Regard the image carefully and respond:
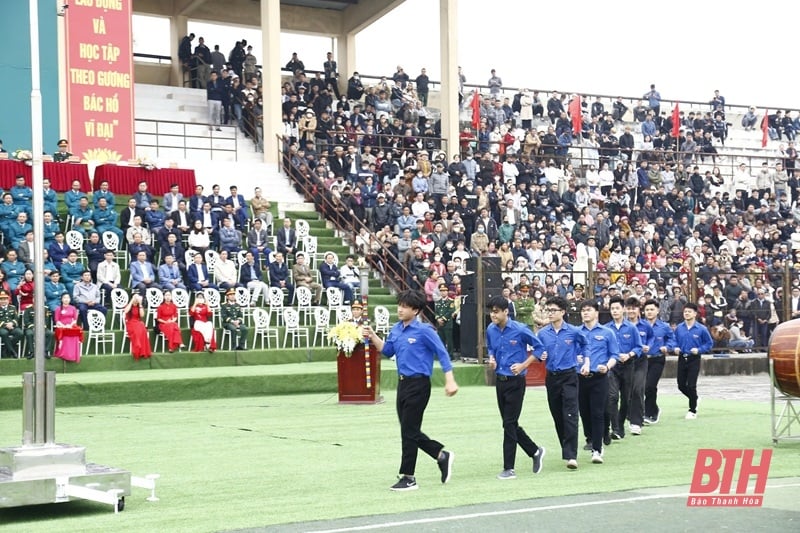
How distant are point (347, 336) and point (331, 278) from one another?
6.22 metres

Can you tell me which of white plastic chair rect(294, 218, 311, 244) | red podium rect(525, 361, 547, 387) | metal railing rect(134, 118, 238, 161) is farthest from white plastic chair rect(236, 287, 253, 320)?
metal railing rect(134, 118, 238, 161)

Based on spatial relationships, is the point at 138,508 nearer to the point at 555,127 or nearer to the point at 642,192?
the point at 642,192

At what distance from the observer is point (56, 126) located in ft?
90.5

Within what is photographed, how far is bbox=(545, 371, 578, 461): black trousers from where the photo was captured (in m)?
11.0

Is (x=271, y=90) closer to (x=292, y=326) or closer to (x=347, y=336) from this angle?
(x=292, y=326)

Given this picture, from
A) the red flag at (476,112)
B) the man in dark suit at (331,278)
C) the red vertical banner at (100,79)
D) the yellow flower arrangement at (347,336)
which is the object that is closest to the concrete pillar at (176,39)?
the red vertical banner at (100,79)

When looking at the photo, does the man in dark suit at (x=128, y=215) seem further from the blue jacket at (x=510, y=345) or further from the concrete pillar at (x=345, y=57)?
the blue jacket at (x=510, y=345)

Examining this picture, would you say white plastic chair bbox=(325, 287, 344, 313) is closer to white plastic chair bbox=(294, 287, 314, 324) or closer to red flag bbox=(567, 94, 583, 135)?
white plastic chair bbox=(294, 287, 314, 324)

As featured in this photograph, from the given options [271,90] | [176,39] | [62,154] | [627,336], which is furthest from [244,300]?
[176,39]

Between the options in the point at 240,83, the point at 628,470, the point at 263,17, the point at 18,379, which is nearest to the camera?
the point at 628,470

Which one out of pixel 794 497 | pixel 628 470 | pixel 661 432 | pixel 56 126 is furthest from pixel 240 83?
pixel 794 497

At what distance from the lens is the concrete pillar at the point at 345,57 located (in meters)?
37.2

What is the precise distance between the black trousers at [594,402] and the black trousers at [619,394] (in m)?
1.56

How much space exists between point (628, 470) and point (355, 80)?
25005 millimetres
